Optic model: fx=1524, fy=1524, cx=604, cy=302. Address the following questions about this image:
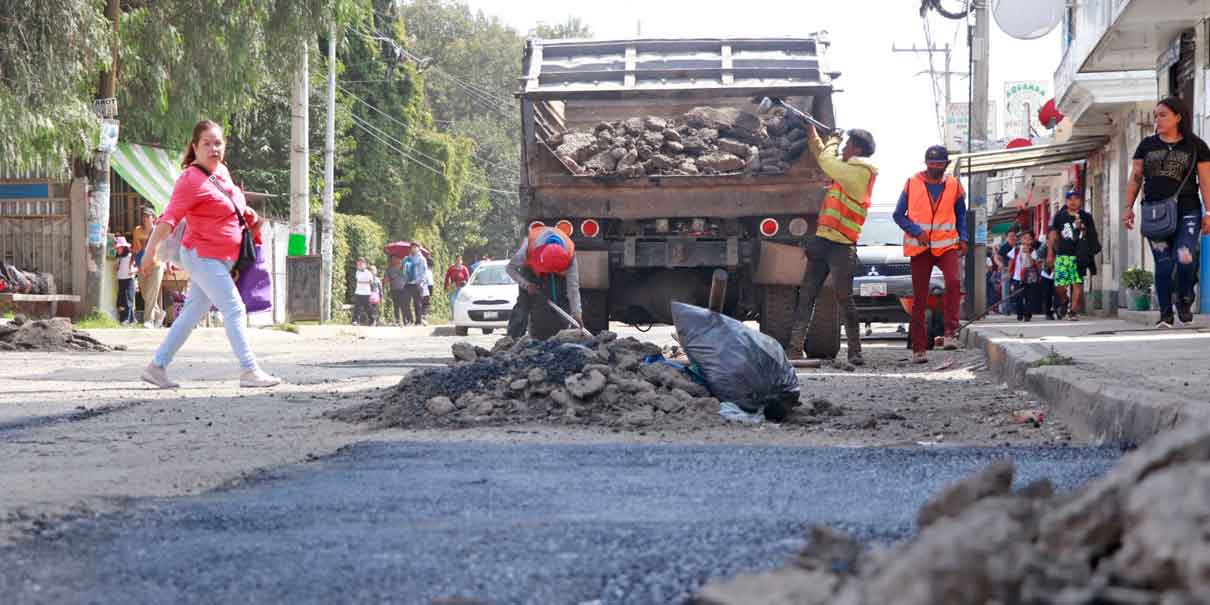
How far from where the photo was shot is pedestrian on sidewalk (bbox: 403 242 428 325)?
1232 inches

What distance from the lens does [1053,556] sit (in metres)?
2.14

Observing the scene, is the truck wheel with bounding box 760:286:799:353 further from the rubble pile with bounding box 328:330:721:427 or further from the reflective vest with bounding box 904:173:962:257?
the rubble pile with bounding box 328:330:721:427

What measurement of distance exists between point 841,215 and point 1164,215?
2.36 meters

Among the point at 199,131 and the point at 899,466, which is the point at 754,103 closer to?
the point at 199,131

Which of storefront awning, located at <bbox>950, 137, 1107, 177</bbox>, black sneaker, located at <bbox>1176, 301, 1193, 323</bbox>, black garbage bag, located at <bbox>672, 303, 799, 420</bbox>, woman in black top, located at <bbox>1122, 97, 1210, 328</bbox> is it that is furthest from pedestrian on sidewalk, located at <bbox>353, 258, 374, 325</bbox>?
black garbage bag, located at <bbox>672, 303, 799, 420</bbox>

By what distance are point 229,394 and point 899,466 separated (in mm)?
5058

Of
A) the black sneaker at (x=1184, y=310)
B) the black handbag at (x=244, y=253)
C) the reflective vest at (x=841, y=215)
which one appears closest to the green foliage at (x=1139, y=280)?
the black sneaker at (x=1184, y=310)

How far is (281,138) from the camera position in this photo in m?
36.5

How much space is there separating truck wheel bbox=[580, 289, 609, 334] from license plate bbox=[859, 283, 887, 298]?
5241 mm

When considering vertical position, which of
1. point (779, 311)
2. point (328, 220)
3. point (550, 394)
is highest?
point (328, 220)

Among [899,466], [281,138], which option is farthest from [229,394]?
[281,138]

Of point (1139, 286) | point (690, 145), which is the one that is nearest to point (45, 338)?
point (690, 145)

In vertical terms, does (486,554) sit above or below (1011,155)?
below

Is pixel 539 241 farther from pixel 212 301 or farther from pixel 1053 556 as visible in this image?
pixel 1053 556
